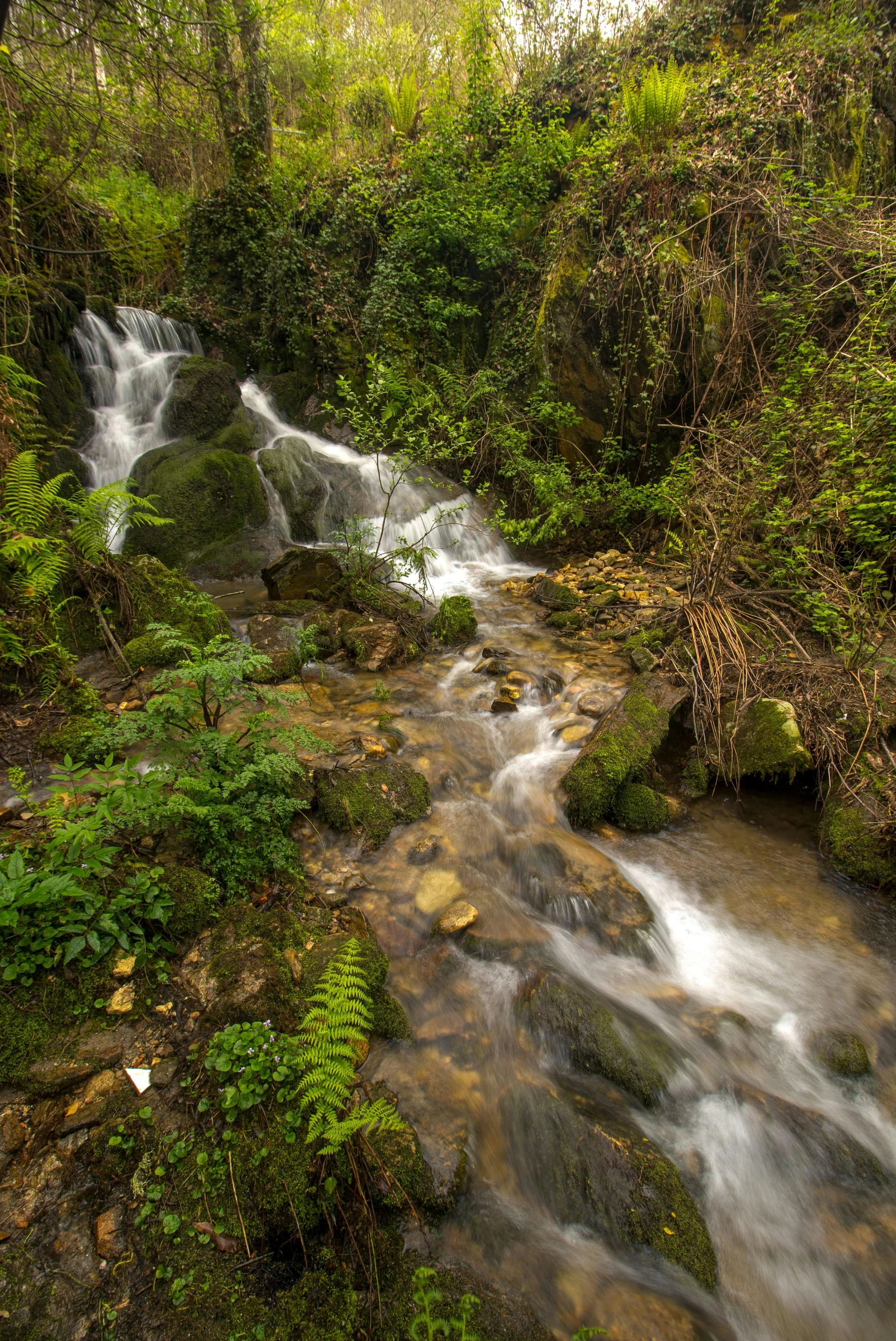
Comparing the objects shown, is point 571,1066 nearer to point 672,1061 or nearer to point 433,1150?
point 672,1061

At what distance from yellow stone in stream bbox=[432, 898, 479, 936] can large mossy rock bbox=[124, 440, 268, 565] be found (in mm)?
6546

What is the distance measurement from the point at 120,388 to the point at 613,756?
9.67 meters

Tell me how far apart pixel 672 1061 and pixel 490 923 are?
1.08 m

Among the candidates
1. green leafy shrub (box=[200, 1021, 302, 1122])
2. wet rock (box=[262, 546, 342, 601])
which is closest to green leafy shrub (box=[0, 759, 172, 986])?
green leafy shrub (box=[200, 1021, 302, 1122])

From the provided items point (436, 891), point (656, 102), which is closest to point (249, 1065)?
point (436, 891)

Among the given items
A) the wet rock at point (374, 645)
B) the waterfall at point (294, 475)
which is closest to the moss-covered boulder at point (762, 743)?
the wet rock at point (374, 645)

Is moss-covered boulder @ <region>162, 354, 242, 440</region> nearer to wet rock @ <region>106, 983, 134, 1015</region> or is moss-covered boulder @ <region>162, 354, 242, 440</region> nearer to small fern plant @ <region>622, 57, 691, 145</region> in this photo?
small fern plant @ <region>622, 57, 691, 145</region>

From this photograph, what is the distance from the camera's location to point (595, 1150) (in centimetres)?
228

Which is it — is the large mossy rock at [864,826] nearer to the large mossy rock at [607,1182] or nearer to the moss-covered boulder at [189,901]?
the large mossy rock at [607,1182]

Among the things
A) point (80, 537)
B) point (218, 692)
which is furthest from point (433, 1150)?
point (80, 537)

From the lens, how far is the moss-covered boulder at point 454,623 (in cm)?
648

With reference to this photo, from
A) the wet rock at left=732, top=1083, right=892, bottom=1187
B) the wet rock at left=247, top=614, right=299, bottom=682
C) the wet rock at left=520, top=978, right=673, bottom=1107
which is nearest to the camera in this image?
the wet rock at left=732, top=1083, right=892, bottom=1187

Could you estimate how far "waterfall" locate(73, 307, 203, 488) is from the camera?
8.57 metres

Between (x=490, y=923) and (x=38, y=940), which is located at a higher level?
(x=38, y=940)
